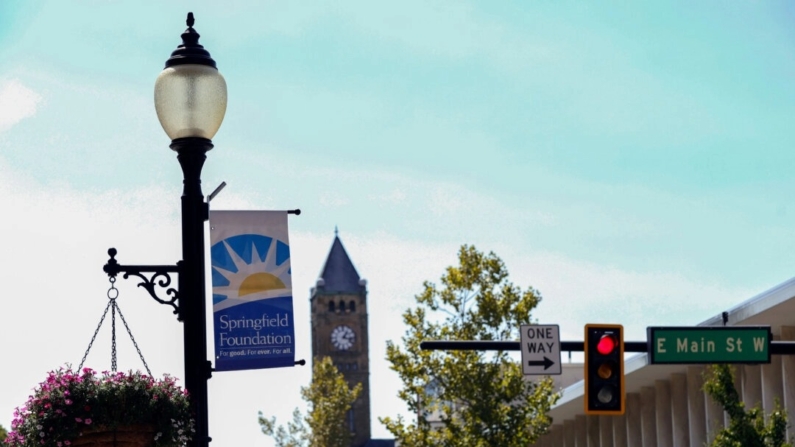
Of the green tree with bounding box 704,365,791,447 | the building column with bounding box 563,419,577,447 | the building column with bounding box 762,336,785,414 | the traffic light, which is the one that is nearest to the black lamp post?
the traffic light

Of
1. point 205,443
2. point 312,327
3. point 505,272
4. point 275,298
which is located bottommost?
point 205,443

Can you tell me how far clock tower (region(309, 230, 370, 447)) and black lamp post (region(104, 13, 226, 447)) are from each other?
556ft

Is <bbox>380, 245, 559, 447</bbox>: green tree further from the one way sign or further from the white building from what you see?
the one way sign

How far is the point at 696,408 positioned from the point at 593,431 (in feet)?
45.2

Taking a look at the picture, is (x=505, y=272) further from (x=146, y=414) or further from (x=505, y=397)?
(x=146, y=414)

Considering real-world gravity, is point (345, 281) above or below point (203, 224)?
above

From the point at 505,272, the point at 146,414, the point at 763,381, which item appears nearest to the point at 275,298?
the point at 146,414

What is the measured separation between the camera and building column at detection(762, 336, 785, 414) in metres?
42.4

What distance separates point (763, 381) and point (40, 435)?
120ft

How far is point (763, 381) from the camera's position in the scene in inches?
1683

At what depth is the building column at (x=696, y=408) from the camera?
48.7 m

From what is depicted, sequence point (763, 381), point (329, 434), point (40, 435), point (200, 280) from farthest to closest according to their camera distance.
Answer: point (329, 434) < point (763, 381) < point (200, 280) < point (40, 435)

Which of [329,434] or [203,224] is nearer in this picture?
[203,224]

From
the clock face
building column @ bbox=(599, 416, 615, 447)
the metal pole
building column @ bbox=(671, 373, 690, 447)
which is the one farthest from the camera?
the clock face
